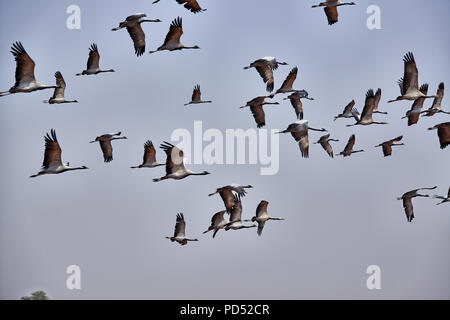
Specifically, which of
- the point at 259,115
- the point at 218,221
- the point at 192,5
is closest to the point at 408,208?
the point at 259,115

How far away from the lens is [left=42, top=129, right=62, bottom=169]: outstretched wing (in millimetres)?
28719

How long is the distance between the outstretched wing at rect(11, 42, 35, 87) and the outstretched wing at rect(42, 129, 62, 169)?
219cm

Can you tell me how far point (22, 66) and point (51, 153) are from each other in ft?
9.39

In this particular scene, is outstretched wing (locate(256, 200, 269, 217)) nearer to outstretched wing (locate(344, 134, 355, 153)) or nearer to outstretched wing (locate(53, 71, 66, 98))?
outstretched wing (locate(344, 134, 355, 153))

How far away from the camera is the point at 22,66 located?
29.0 metres

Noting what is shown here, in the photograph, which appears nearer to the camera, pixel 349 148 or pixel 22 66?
pixel 22 66

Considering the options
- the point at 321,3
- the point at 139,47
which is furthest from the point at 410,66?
the point at 139,47

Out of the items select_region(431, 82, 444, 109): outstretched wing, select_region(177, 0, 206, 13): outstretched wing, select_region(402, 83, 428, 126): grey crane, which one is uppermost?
select_region(177, 0, 206, 13): outstretched wing

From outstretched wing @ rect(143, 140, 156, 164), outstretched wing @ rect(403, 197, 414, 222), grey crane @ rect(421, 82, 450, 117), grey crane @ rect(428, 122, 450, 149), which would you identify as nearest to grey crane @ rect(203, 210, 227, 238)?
outstretched wing @ rect(143, 140, 156, 164)

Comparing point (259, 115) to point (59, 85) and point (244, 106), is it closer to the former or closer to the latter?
point (244, 106)

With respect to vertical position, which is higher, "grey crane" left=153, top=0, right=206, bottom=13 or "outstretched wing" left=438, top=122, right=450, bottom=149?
"grey crane" left=153, top=0, right=206, bottom=13

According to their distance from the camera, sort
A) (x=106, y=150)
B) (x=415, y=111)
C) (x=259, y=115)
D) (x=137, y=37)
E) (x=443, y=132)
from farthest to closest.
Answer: (x=106, y=150) → (x=259, y=115) → (x=415, y=111) → (x=137, y=37) → (x=443, y=132)

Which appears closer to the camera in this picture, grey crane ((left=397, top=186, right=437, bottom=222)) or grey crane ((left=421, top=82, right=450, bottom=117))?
grey crane ((left=397, top=186, right=437, bottom=222))

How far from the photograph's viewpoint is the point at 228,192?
3198 cm
